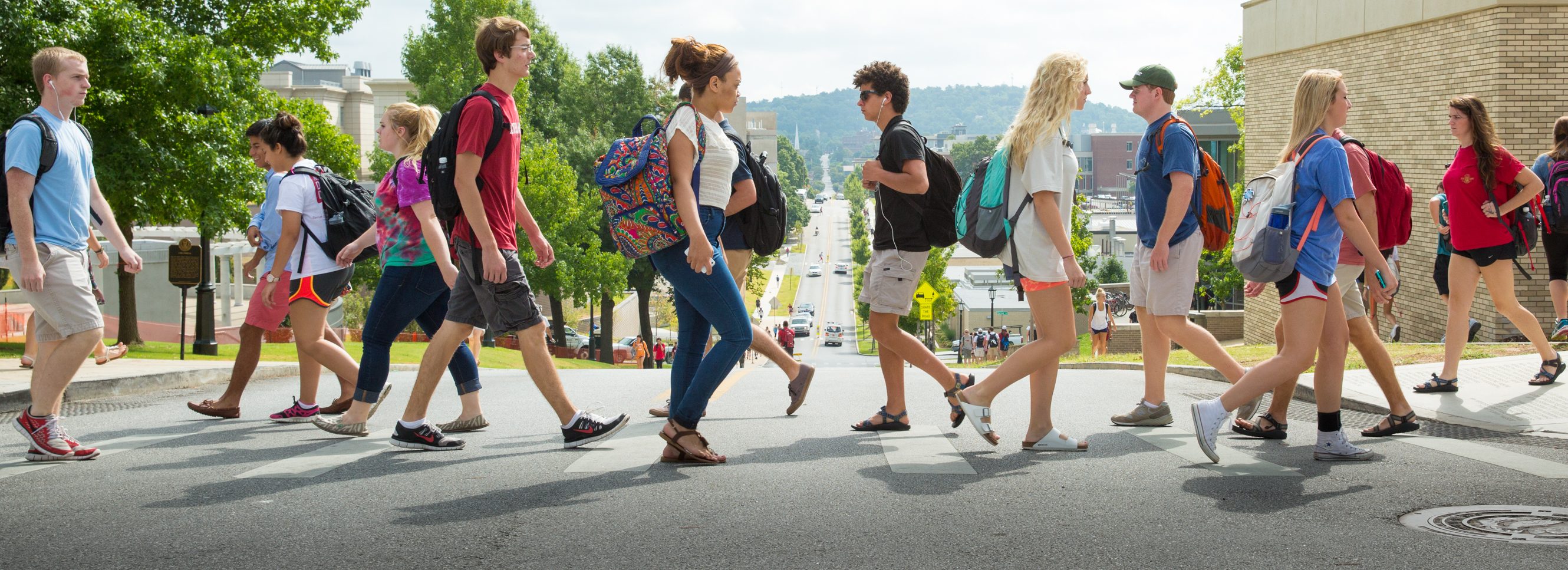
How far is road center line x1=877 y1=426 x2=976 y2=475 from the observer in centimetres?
476

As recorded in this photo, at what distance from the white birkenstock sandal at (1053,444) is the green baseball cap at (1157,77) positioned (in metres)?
1.89

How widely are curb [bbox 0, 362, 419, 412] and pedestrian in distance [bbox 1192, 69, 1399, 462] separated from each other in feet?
19.4

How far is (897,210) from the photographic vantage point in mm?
5797

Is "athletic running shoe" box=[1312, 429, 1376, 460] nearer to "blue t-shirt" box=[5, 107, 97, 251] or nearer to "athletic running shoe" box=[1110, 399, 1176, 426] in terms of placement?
"athletic running shoe" box=[1110, 399, 1176, 426]

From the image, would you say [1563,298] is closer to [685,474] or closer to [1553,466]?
[1553,466]

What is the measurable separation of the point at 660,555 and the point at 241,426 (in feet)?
13.6

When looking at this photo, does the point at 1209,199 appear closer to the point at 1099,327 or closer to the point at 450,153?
the point at 450,153

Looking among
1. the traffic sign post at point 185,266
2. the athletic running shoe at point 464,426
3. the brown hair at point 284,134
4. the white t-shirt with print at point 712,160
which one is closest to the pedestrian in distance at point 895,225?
the white t-shirt with print at point 712,160

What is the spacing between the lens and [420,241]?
18.7 feet

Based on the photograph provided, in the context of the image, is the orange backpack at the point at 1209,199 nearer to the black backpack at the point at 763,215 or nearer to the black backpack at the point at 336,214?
the black backpack at the point at 763,215

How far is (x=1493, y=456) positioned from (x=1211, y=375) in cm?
506

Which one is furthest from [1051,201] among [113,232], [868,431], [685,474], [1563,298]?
[1563,298]

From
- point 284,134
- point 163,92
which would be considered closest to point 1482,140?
point 284,134

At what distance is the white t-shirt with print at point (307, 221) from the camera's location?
6.12 metres
